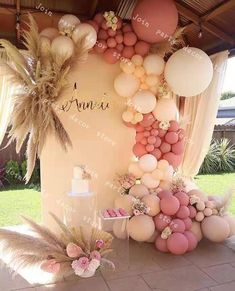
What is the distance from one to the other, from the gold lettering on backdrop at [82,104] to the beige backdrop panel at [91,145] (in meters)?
0.03

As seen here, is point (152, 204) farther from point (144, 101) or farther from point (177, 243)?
point (144, 101)

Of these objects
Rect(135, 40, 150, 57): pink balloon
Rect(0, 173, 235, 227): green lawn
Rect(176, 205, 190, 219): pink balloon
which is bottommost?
Rect(0, 173, 235, 227): green lawn

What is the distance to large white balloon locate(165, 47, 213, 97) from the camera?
3.05m

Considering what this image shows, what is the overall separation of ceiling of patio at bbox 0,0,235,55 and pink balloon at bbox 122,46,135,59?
528 millimetres

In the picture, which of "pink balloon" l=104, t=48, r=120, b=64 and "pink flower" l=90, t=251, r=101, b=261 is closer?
"pink flower" l=90, t=251, r=101, b=261

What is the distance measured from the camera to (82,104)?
135 inches

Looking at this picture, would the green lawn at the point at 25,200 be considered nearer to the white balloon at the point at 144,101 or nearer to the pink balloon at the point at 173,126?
the pink balloon at the point at 173,126

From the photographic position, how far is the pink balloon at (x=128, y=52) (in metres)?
3.29

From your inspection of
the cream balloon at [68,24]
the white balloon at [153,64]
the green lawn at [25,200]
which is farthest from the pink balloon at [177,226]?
the cream balloon at [68,24]

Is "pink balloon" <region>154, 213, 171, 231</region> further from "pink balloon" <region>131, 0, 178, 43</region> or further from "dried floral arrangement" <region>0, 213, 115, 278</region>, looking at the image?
"pink balloon" <region>131, 0, 178, 43</region>

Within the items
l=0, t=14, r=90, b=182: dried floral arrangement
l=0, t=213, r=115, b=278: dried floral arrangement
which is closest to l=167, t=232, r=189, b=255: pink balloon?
l=0, t=213, r=115, b=278: dried floral arrangement

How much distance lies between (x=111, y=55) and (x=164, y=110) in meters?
0.83

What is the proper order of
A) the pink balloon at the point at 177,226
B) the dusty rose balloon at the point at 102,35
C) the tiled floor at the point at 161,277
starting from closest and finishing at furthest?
the tiled floor at the point at 161,277 → the pink balloon at the point at 177,226 → the dusty rose balloon at the point at 102,35

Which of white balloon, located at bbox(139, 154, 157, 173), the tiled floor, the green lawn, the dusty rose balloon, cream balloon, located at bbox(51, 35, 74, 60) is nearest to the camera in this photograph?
the tiled floor
